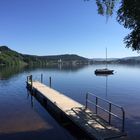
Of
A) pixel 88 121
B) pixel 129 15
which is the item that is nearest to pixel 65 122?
pixel 88 121

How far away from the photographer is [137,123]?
21.4 meters

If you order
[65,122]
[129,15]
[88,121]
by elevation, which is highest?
[129,15]

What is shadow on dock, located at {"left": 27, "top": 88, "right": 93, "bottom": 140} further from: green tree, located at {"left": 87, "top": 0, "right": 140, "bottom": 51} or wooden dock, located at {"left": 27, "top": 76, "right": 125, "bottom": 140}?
green tree, located at {"left": 87, "top": 0, "right": 140, "bottom": 51}

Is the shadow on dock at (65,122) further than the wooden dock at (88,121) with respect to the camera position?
Yes

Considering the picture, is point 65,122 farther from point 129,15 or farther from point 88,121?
point 129,15

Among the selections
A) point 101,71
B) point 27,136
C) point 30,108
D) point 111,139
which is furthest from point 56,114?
point 101,71

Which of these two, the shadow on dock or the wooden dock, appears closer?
the wooden dock

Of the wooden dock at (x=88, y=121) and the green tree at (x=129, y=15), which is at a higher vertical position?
the green tree at (x=129, y=15)

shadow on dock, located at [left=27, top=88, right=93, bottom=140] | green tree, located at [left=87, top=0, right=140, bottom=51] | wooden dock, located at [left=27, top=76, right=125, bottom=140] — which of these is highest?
green tree, located at [left=87, top=0, right=140, bottom=51]

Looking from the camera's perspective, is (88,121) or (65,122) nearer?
(88,121)

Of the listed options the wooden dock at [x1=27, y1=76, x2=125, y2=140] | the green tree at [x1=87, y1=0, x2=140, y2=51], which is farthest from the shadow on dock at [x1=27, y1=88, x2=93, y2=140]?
the green tree at [x1=87, y1=0, x2=140, y2=51]

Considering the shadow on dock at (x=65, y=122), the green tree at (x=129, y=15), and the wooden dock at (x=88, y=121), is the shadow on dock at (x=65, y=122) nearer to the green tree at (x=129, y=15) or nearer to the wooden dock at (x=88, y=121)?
the wooden dock at (x=88, y=121)

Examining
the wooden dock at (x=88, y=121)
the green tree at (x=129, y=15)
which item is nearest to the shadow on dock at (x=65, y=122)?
the wooden dock at (x=88, y=121)

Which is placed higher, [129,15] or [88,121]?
[129,15]
